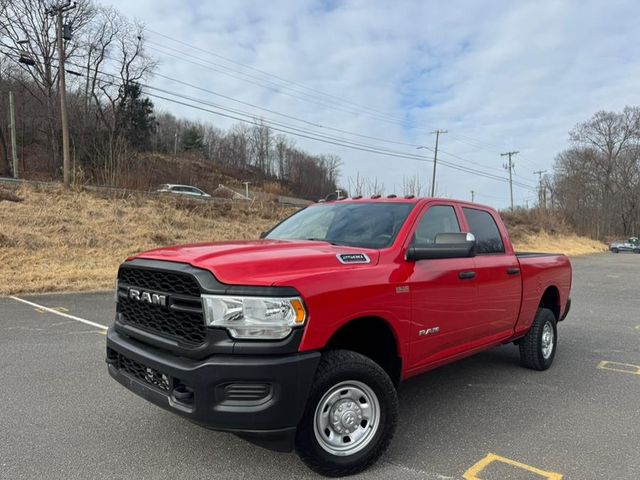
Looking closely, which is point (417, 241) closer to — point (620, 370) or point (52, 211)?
point (620, 370)

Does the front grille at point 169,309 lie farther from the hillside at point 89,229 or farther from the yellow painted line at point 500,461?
the hillside at point 89,229

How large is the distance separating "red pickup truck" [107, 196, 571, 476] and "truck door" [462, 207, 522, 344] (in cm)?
11

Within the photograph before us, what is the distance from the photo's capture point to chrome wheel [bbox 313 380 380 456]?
2943 millimetres

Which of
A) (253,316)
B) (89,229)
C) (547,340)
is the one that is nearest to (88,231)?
(89,229)

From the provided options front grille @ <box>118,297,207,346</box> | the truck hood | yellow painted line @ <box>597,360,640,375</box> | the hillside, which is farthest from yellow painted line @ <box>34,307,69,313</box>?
yellow painted line @ <box>597,360,640,375</box>

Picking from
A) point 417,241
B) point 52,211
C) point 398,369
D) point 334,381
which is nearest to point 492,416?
point 398,369

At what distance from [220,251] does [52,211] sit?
16.3 metres

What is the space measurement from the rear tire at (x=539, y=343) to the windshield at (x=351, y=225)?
2.43 metres

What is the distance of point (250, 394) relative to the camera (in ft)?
8.82

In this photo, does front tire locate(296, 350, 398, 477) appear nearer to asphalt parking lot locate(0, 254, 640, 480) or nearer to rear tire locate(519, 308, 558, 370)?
asphalt parking lot locate(0, 254, 640, 480)

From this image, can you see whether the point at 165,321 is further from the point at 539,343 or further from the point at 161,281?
the point at 539,343

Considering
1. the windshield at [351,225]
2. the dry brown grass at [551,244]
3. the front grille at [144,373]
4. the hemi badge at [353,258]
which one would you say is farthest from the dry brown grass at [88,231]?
the dry brown grass at [551,244]

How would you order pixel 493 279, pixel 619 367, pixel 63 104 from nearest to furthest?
pixel 493 279
pixel 619 367
pixel 63 104

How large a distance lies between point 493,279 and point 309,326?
2362 millimetres
